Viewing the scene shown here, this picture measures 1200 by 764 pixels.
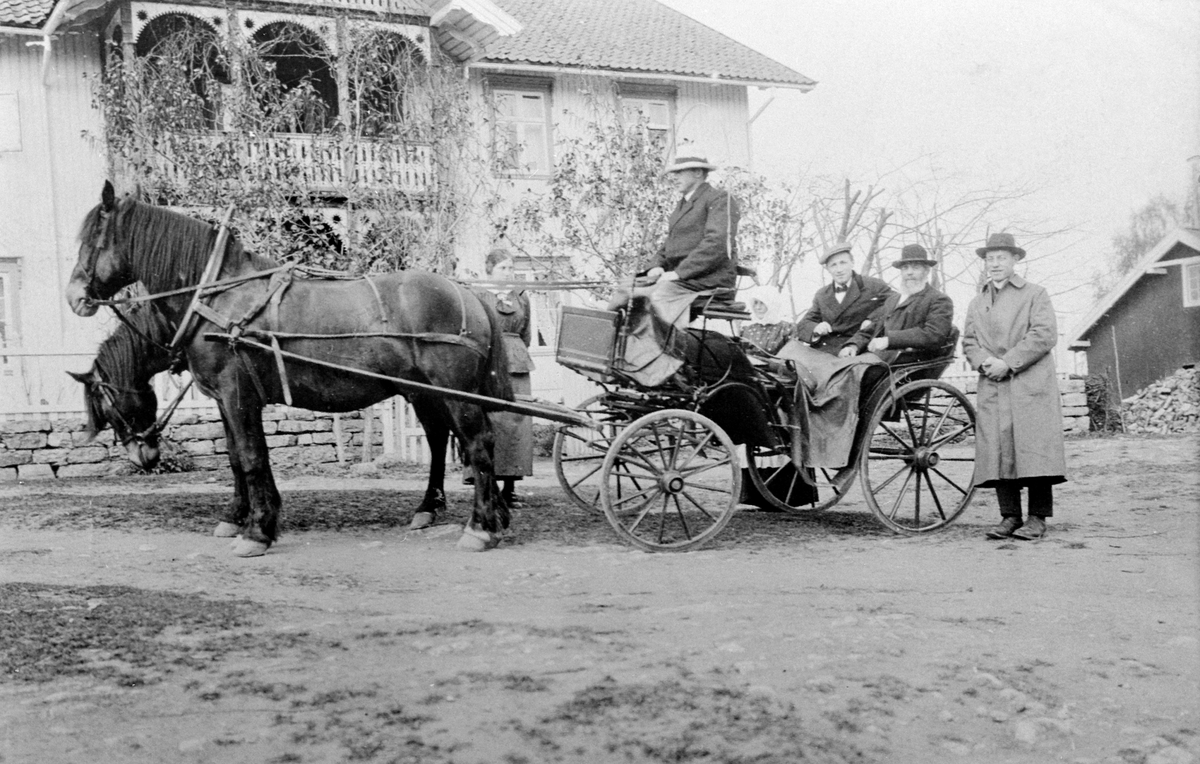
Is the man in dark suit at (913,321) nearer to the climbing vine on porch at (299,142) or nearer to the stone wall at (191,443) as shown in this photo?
the stone wall at (191,443)

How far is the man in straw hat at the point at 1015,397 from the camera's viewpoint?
663cm

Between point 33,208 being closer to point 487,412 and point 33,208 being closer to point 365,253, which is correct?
point 365,253

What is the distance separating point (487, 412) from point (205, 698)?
3.54 metres

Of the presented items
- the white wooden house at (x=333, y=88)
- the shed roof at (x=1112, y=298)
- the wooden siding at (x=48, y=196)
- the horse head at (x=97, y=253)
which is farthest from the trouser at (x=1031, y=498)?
the white wooden house at (x=333, y=88)

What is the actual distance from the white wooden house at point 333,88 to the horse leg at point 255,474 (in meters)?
5.96

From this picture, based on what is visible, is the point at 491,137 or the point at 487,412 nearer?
the point at 487,412

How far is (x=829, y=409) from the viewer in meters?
6.91

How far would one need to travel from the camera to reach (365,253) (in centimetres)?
1368

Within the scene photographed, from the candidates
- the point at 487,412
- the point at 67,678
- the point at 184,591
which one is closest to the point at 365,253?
the point at 487,412

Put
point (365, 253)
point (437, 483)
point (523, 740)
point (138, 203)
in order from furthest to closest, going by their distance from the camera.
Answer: point (365, 253) < point (437, 483) < point (138, 203) < point (523, 740)

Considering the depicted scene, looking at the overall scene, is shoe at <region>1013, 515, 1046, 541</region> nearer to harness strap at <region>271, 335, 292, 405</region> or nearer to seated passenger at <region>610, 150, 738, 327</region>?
seated passenger at <region>610, 150, 738, 327</region>

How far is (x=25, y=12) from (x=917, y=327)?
474 inches

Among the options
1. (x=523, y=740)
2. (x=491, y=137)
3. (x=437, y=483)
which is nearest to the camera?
(x=523, y=740)

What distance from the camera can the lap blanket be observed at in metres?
6.82
